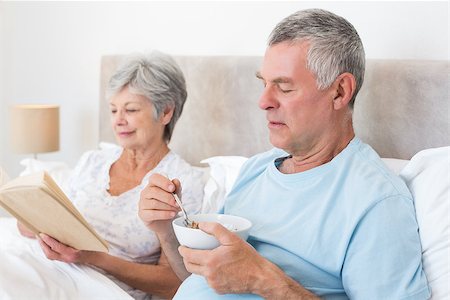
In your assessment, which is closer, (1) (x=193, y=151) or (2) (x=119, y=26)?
(1) (x=193, y=151)

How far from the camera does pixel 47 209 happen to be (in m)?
1.44

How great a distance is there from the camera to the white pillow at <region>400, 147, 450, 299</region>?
1.20 m

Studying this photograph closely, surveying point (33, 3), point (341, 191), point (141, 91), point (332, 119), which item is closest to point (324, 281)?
point (341, 191)

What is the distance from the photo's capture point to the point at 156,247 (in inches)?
70.5

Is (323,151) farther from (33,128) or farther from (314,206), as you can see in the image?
(33,128)

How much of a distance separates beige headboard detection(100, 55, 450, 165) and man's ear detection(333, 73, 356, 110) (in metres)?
0.29

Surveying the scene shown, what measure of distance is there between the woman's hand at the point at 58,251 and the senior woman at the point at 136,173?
6cm

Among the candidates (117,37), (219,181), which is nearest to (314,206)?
(219,181)

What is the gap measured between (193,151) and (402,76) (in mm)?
879

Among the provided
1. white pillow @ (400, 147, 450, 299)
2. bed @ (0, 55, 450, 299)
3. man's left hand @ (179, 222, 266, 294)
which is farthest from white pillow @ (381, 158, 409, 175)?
man's left hand @ (179, 222, 266, 294)

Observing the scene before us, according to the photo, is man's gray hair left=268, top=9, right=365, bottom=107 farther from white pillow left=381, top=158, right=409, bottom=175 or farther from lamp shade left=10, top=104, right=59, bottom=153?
lamp shade left=10, top=104, right=59, bottom=153

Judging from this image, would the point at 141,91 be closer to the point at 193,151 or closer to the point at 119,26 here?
the point at 193,151

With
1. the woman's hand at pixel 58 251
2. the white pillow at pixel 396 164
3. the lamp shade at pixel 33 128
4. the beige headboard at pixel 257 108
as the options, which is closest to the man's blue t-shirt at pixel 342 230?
the white pillow at pixel 396 164

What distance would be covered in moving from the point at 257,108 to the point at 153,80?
35 cm
